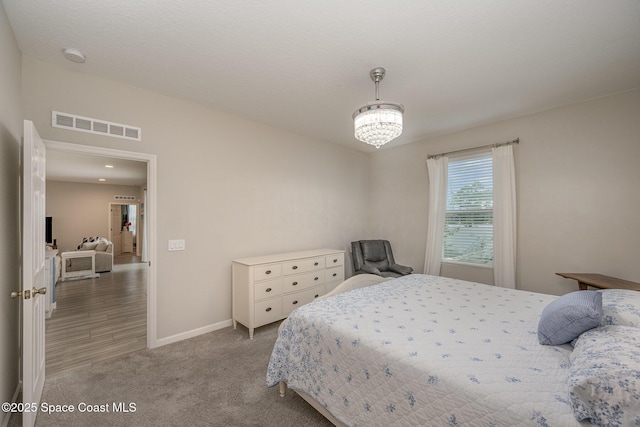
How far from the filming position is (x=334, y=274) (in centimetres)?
405

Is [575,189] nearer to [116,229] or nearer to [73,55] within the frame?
[73,55]

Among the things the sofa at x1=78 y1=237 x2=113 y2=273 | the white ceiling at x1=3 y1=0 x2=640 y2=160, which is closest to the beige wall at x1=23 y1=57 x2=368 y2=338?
the white ceiling at x1=3 y1=0 x2=640 y2=160

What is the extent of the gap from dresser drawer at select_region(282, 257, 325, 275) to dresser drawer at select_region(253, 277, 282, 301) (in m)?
0.16

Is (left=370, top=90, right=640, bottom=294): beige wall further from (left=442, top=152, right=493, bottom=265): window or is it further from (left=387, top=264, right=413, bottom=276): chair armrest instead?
(left=387, top=264, right=413, bottom=276): chair armrest

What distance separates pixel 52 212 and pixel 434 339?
424 inches

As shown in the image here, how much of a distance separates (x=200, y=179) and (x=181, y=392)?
211 centimetres

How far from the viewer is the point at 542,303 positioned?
84.5 inches

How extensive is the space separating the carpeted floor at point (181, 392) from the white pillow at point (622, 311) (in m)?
1.75

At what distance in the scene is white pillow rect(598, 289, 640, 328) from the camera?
4.59 ft

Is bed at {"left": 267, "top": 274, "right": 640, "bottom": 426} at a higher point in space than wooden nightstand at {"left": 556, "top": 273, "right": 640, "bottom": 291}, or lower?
lower

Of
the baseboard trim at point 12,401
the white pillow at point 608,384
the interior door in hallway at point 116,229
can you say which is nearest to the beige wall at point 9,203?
the baseboard trim at point 12,401

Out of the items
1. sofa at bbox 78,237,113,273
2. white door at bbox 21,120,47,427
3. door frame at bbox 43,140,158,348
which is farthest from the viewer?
sofa at bbox 78,237,113,273

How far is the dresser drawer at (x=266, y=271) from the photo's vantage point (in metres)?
3.11

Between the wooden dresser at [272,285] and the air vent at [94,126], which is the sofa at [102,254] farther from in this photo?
the air vent at [94,126]
